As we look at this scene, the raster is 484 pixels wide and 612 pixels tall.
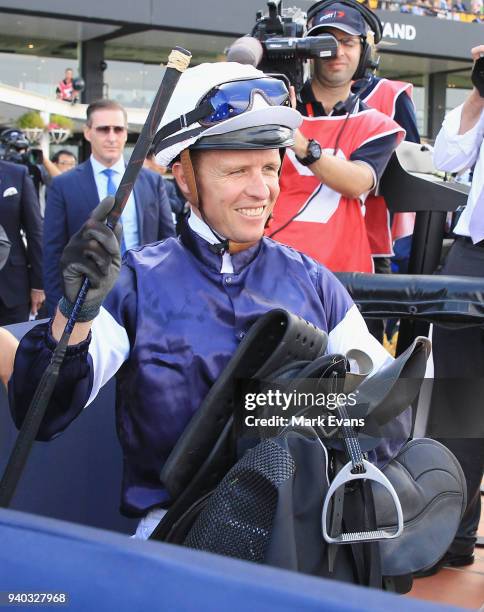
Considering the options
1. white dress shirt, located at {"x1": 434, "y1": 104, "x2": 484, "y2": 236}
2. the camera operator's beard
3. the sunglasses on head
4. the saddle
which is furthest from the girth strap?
the sunglasses on head

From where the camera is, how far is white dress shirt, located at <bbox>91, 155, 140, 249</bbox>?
5.28 meters

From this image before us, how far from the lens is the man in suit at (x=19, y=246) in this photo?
6133mm

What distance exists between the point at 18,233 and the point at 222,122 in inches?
184

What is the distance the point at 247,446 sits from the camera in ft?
5.48

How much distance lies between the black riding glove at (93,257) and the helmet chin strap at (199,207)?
0.42m

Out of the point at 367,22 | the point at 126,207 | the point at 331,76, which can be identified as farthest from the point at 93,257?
the point at 126,207

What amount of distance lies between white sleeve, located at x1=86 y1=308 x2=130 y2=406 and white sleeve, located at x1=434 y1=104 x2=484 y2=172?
1.78 meters

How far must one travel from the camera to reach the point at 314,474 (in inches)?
57.7

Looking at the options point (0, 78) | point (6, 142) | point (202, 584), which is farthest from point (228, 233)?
point (0, 78)

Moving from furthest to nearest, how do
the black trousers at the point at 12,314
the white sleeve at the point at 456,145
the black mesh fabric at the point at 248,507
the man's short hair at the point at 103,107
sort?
the black trousers at the point at 12,314, the man's short hair at the point at 103,107, the white sleeve at the point at 456,145, the black mesh fabric at the point at 248,507

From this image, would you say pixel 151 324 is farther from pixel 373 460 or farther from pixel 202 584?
pixel 202 584

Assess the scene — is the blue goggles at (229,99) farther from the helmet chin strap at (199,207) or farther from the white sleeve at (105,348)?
the white sleeve at (105,348)

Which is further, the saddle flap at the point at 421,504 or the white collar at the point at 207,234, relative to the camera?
the white collar at the point at 207,234

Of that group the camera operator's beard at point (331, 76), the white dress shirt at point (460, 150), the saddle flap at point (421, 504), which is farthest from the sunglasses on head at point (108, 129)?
the saddle flap at point (421, 504)
